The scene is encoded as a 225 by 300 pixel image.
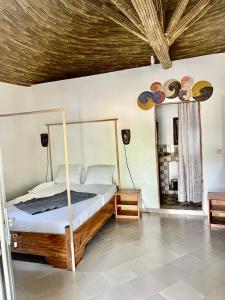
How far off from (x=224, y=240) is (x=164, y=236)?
83 cm

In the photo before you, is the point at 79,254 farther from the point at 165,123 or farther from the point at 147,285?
the point at 165,123

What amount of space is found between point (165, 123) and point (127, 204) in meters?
2.31

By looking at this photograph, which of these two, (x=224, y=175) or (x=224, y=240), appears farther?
(x=224, y=175)

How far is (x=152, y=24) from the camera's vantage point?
267 centimetres

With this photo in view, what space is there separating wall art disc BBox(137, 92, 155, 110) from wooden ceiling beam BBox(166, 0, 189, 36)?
1.67 m

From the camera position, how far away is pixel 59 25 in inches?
130

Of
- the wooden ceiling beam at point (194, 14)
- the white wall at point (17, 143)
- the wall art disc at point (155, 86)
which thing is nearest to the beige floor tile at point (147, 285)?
the wooden ceiling beam at point (194, 14)

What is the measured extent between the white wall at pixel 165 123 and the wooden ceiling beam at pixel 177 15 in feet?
9.68

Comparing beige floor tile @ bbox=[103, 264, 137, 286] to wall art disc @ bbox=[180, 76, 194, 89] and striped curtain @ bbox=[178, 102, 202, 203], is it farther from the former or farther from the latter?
wall art disc @ bbox=[180, 76, 194, 89]

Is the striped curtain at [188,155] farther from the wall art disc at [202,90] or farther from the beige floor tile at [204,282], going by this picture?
the beige floor tile at [204,282]

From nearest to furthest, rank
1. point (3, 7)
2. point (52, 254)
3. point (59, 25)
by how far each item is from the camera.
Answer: point (3, 7), point (52, 254), point (59, 25)

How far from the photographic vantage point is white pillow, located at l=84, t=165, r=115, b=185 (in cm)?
486

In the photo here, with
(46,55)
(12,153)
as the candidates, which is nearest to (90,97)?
(46,55)

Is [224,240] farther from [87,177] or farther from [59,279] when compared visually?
[87,177]
